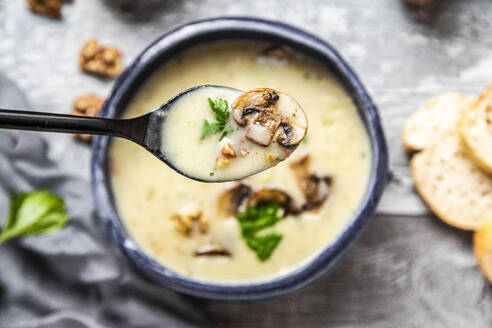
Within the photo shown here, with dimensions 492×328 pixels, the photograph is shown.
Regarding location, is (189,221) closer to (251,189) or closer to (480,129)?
(251,189)

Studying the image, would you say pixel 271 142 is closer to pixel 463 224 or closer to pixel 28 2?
A: pixel 463 224

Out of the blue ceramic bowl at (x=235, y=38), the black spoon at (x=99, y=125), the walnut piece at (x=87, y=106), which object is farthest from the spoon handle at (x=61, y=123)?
the walnut piece at (x=87, y=106)

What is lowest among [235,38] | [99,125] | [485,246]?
[485,246]

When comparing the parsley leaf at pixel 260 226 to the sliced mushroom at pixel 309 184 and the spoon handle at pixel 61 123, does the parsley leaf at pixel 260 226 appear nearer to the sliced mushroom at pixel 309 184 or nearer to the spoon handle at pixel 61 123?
the sliced mushroom at pixel 309 184

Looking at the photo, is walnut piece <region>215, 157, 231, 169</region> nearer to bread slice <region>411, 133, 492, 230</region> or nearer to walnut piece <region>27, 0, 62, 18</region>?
bread slice <region>411, 133, 492, 230</region>

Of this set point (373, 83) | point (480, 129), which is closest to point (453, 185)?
point (480, 129)
